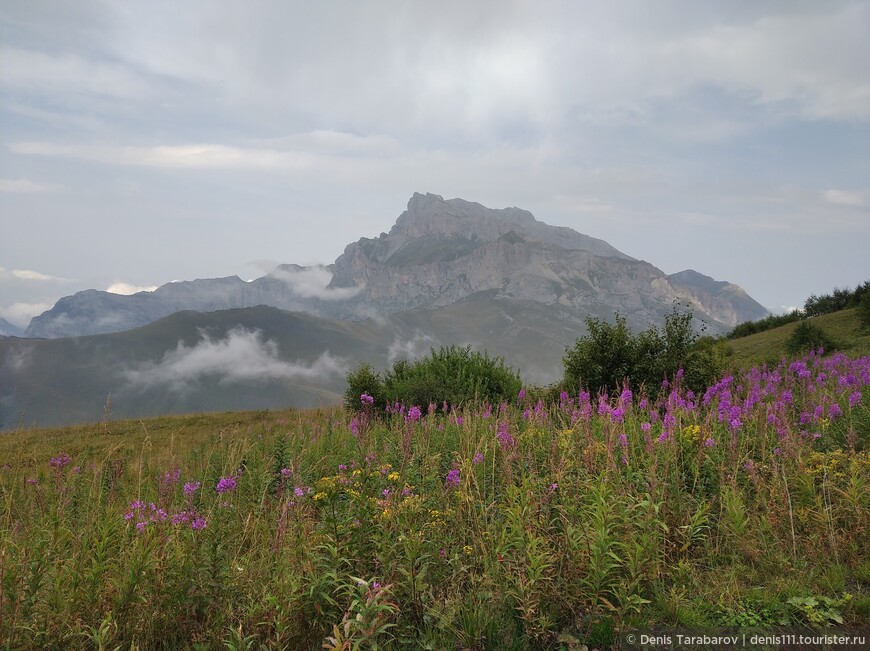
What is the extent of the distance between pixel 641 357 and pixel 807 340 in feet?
33.1

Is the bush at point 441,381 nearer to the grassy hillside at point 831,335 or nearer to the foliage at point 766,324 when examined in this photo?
the grassy hillside at point 831,335

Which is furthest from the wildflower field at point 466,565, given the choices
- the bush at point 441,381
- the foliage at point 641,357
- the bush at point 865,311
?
the bush at point 865,311

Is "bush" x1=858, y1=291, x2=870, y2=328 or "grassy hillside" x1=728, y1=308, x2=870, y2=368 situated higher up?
"bush" x1=858, y1=291, x2=870, y2=328

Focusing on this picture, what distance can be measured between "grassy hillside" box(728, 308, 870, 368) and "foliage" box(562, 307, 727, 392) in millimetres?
4775

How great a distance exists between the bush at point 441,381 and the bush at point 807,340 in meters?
11.5

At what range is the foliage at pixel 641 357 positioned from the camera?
14492 millimetres

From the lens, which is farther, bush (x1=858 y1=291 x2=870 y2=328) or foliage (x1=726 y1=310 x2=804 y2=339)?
foliage (x1=726 y1=310 x2=804 y2=339)

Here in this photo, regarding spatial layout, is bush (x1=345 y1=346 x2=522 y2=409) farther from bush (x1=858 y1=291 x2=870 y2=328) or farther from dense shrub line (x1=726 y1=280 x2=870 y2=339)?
dense shrub line (x1=726 y1=280 x2=870 y2=339)

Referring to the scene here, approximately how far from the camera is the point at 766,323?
1377 inches

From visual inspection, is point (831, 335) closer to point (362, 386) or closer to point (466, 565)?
point (362, 386)

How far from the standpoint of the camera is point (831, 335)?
2098cm

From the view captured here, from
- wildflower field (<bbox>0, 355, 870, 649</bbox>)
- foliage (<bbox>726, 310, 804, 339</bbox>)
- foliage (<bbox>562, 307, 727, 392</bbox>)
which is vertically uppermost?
foliage (<bbox>726, 310, 804, 339</bbox>)

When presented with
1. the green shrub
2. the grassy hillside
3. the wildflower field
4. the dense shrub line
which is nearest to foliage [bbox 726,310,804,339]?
the dense shrub line

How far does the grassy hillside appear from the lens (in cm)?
1834
